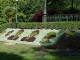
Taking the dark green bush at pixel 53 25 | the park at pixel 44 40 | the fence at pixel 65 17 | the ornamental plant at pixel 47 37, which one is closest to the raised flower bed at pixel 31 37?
the park at pixel 44 40

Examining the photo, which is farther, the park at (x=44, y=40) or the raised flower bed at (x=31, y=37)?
the raised flower bed at (x=31, y=37)

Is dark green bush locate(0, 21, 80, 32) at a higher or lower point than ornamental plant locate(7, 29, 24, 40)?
higher

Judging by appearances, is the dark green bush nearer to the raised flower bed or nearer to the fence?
the raised flower bed

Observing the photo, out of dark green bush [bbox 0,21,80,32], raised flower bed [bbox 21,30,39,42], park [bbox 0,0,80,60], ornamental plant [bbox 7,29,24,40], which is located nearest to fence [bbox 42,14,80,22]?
park [bbox 0,0,80,60]

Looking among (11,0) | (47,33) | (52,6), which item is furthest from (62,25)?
(11,0)

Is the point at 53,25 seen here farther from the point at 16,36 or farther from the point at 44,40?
the point at 44,40

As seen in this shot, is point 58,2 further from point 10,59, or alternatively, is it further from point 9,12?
point 10,59

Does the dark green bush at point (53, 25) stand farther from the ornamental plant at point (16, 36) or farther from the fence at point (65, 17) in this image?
the fence at point (65, 17)

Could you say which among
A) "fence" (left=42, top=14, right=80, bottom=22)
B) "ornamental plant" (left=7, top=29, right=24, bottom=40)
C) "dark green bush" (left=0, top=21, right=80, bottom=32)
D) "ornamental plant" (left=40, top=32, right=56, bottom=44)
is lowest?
"ornamental plant" (left=7, top=29, right=24, bottom=40)

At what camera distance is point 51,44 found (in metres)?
17.6

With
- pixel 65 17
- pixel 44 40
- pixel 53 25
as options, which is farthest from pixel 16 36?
pixel 65 17

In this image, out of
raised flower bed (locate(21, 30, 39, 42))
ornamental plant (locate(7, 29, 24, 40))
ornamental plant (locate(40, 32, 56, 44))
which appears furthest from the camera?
ornamental plant (locate(7, 29, 24, 40))

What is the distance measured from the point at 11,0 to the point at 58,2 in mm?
7926

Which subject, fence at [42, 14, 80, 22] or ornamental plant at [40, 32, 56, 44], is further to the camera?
fence at [42, 14, 80, 22]
